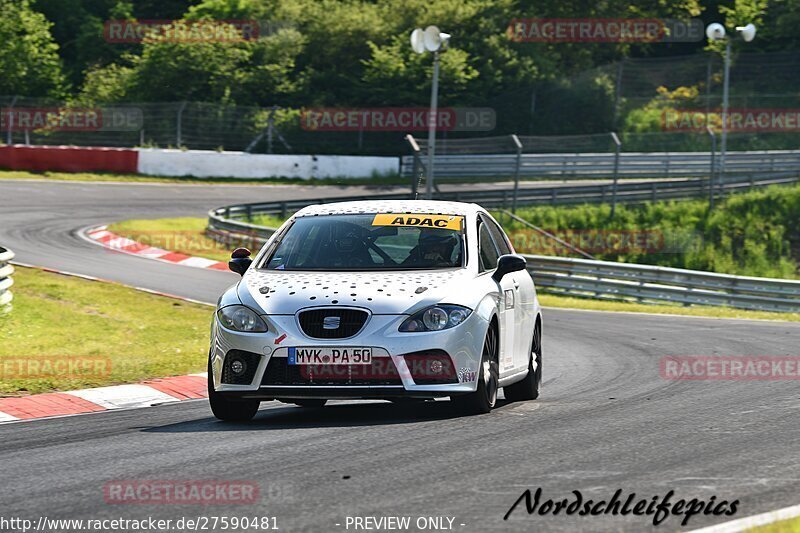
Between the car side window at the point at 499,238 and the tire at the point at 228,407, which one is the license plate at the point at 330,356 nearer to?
the tire at the point at 228,407

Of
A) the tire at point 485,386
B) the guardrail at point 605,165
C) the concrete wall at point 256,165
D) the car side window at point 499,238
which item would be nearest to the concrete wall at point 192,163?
the concrete wall at point 256,165

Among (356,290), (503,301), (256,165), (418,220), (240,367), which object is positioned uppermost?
(418,220)

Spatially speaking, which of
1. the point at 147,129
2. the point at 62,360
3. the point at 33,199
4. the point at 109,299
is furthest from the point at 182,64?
the point at 62,360

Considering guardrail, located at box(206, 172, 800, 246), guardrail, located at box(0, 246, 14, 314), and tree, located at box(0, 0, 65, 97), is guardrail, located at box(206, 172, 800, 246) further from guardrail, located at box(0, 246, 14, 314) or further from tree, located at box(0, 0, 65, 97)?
tree, located at box(0, 0, 65, 97)

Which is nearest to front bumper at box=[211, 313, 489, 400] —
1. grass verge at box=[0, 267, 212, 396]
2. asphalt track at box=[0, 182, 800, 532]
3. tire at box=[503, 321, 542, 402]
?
asphalt track at box=[0, 182, 800, 532]

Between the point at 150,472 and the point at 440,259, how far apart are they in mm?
3203

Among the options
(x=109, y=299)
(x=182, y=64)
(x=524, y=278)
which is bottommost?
(x=109, y=299)

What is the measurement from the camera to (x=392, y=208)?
951 centimetres

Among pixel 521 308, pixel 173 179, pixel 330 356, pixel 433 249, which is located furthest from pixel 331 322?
pixel 173 179

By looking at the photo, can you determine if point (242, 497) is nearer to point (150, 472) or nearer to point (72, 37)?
point (150, 472)

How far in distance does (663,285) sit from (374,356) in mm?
19087

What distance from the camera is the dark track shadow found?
8.16m

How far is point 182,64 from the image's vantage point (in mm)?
51312

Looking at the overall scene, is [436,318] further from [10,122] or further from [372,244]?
[10,122]
